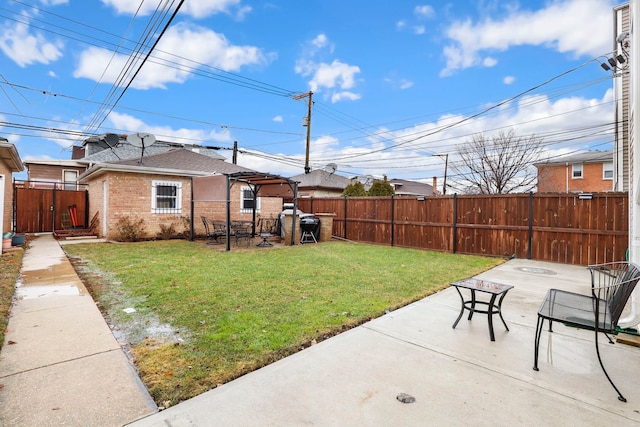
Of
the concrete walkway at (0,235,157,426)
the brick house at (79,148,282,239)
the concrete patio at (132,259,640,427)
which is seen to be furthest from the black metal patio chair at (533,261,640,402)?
the brick house at (79,148,282,239)

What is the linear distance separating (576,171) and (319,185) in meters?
21.3

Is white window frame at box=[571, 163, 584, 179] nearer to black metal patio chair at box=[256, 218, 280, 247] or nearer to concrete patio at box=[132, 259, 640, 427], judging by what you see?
black metal patio chair at box=[256, 218, 280, 247]

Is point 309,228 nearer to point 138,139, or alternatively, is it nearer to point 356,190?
point 138,139

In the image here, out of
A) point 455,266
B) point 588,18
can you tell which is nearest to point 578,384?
point 455,266

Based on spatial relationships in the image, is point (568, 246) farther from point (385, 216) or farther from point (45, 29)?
point (45, 29)

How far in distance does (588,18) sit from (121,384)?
14191mm

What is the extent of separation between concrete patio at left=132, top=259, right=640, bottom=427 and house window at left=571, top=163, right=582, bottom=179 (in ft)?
95.5

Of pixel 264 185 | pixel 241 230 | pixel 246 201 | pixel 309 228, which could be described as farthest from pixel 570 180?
pixel 241 230

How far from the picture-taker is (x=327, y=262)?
839cm

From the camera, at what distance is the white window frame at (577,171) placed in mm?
26131

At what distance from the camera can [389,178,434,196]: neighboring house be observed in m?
41.0

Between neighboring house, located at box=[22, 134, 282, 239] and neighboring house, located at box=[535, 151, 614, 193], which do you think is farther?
neighboring house, located at box=[535, 151, 614, 193]

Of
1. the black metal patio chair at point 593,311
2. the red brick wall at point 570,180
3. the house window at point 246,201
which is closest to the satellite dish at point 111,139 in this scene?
the house window at point 246,201

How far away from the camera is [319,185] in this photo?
93.5ft
